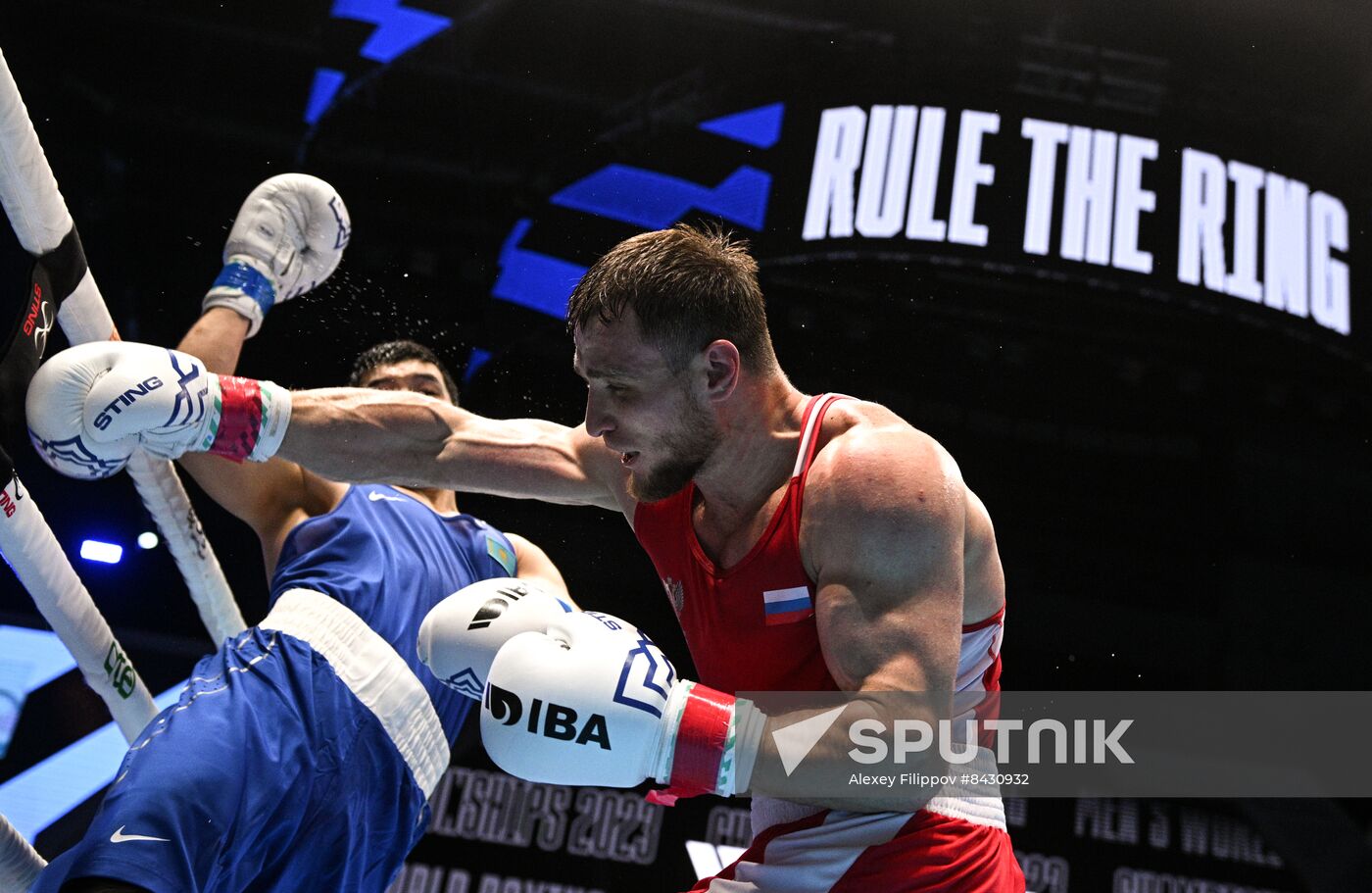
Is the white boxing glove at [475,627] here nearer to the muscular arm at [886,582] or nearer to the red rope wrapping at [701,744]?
the red rope wrapping at [701,744]

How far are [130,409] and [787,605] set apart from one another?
39.3 inches

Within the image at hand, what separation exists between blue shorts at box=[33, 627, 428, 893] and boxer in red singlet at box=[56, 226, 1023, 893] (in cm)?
54

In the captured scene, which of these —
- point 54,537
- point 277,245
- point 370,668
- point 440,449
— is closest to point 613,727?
point 440,449

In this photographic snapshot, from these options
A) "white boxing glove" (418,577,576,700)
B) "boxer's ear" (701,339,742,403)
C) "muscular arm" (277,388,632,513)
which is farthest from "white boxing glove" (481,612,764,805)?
"muscular arm" (277,388,632,513)

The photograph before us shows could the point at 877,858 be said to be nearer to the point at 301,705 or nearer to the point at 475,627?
→ the point at 475,627

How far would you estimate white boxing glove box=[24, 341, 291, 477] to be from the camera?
1.68 m

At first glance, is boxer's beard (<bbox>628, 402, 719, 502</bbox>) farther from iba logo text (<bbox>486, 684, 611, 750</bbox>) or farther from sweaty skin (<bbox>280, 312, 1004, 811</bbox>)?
iba logo text (<bbox>486, 684, 611, 750</bbox>)

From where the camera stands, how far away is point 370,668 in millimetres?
2398

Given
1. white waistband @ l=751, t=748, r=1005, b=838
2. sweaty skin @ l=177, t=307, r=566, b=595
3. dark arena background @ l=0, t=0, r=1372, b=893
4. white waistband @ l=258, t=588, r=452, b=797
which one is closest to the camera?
white waistband @ l=751, t=748, r=1005, b=838

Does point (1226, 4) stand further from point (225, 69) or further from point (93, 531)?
point (93, 531)

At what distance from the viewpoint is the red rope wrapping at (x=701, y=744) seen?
1492 mm

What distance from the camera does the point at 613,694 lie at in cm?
150

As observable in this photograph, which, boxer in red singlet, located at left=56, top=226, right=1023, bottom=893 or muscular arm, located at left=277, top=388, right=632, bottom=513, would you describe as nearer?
boxer in red singlet, located at left=56, top=226, right=1023, bottom=893

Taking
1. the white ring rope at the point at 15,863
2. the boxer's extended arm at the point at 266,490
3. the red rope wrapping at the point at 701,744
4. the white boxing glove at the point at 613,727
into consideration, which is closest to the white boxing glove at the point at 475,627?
the white boxing glove at the point at 613,727
